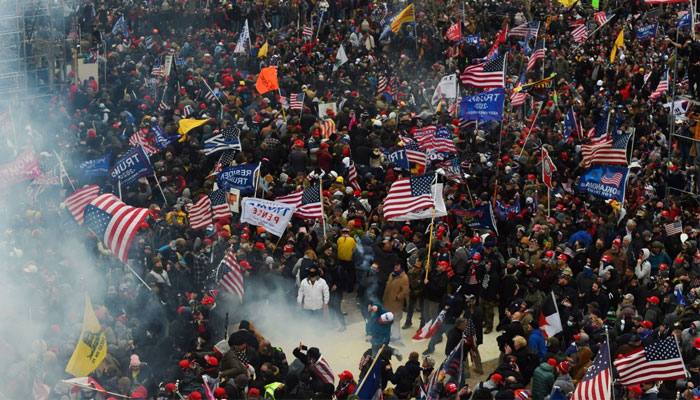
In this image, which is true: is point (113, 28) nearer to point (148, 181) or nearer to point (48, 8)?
point (48, 8)

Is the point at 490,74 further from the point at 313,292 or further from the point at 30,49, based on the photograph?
the point at 30,49

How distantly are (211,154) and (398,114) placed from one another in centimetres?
621

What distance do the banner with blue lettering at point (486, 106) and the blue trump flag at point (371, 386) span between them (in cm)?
1033

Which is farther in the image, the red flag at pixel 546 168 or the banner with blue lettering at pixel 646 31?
the banner with blue lettering at pixel 646 31

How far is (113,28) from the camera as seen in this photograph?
39.2 m

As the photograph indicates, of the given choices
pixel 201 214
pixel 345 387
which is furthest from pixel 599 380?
pixel 201 214

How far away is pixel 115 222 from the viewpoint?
1847cm

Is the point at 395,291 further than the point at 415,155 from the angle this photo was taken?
No

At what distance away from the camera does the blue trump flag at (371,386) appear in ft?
50.1

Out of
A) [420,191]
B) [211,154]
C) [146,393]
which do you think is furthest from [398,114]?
[146,393]

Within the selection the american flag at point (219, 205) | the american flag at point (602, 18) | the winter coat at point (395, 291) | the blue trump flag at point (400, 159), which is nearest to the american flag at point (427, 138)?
the blue trump flag at point (400, 159)

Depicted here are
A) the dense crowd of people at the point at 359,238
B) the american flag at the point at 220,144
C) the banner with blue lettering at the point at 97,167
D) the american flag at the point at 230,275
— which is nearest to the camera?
the dense crowd of people at the point at 359,238

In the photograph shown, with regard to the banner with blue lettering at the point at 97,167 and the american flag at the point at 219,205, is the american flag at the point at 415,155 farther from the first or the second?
the banner with blue lettering at the point at 97,167

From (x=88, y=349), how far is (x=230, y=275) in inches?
173
